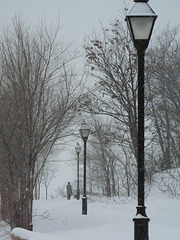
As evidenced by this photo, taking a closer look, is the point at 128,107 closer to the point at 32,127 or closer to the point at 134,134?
the point at 134,134

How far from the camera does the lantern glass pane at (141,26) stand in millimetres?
6371

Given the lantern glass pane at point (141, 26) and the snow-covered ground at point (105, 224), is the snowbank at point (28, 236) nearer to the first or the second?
the snow-covered ground at point (105, 224)

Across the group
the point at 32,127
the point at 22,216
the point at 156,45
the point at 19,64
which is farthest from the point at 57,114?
the point at 156,45

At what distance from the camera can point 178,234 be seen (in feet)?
31.1

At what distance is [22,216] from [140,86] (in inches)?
318

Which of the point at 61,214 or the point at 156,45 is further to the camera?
the point at 156,45

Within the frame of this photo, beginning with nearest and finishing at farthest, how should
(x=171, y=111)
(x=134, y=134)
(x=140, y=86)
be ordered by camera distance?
(x=140, y=86) < (x=134, y=134) < (x=171, y=111)

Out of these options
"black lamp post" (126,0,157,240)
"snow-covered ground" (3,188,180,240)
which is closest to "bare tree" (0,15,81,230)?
"snow-covered ground" (3,188,180,240)

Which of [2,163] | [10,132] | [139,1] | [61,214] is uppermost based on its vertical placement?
[139,1]

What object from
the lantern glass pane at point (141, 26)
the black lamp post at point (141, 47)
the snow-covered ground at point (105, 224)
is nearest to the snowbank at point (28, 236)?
the snow-covered ground at point (105, 224)

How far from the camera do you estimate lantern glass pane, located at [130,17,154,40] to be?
251 inches

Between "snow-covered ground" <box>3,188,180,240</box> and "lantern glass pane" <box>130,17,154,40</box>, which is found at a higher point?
"lantern glass pane" <box>130,17,154,40</box>

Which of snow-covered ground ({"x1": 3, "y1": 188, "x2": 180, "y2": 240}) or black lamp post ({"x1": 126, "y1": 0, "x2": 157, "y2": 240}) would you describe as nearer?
black lamp post ({"x1": 126, "y1": 0, "x2": 157, "y2": 240})

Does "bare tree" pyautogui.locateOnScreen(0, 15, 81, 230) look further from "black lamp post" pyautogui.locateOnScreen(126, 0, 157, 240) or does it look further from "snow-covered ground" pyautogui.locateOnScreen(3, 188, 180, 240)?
"black lamp post" pyautogui.locateOnScreen(126, 0, 157, 240)
